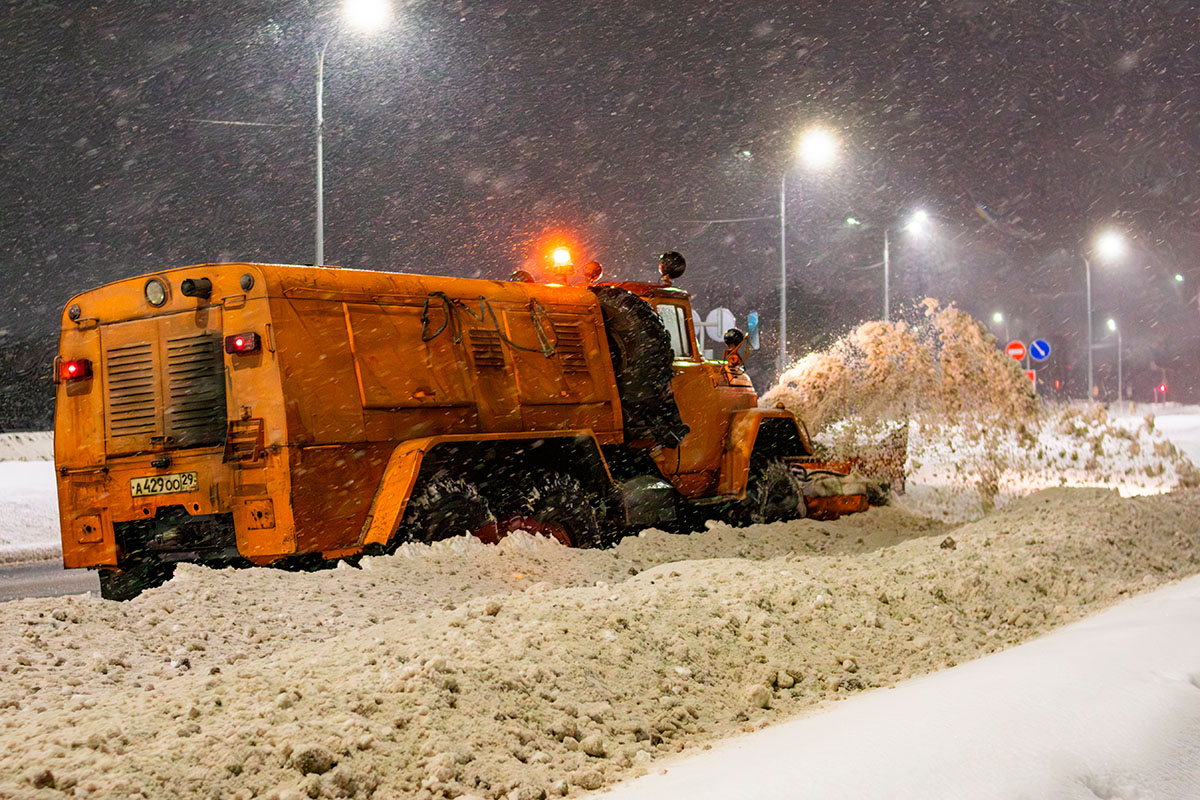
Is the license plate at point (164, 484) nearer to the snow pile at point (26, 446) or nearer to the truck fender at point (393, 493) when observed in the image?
the truck fender at point (393, 493)

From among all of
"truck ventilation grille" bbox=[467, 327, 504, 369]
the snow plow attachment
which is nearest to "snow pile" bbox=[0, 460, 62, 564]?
"truck ventilation grille" bbox=[467, 327, 504, 369]

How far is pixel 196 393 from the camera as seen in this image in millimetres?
7320

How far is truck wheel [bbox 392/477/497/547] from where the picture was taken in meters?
7.19

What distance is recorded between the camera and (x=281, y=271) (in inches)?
283

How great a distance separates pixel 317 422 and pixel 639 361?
11.0ft

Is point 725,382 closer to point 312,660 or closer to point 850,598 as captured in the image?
point 850,598

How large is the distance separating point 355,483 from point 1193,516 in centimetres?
732

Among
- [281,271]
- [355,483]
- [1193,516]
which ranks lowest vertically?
[1193,516]

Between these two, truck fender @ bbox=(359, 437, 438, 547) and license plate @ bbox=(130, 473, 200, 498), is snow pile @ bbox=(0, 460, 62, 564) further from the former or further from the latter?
truck fender @ bbox=(359, 437, 438, 547)

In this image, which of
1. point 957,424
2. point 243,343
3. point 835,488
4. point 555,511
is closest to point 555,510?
point 555,511

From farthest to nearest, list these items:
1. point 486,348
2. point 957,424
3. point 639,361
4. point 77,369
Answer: point 957,424
point 639,361
point 486,348
point 77,369

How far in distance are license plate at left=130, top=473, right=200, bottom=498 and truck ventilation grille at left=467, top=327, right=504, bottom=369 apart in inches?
86.2

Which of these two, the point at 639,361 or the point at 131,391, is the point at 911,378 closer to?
the point at 639,361

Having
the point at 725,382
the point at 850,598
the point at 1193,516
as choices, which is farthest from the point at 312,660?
the point at 1193,516
